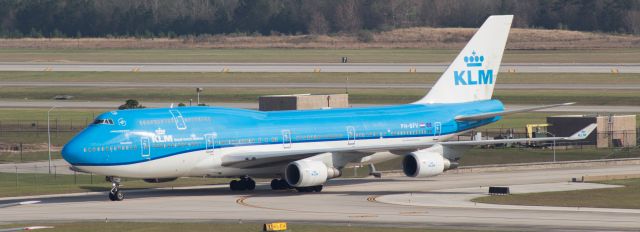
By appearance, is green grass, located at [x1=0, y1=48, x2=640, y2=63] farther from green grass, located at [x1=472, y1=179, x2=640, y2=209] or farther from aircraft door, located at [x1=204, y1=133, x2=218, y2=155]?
aircraft door, located at [x1=204, y1=133, x2=218, y2=155]

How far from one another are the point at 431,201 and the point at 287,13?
148 m

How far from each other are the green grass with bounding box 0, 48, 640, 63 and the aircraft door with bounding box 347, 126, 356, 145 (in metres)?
94.4

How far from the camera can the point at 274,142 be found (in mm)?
54719

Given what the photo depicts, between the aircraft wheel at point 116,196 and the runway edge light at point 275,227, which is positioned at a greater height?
the runway edge light at point 275,227

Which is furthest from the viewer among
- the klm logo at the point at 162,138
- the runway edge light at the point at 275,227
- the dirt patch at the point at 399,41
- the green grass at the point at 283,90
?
the dirt patch at the point at 399,41

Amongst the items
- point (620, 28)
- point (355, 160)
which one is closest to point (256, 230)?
point (355, 160)

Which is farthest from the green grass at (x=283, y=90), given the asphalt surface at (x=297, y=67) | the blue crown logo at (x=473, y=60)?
the blue crown logo at (x=473, y=60)

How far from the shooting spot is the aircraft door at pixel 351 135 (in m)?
56.7

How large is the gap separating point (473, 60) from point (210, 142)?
48.6 ft

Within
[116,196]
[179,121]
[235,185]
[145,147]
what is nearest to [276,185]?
[235,185]

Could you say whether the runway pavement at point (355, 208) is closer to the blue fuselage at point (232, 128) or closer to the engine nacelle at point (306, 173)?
the engine nacelle at point (306, 173)

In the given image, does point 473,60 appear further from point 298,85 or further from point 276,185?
point 298,85

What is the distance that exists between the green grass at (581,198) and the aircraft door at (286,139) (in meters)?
8.92

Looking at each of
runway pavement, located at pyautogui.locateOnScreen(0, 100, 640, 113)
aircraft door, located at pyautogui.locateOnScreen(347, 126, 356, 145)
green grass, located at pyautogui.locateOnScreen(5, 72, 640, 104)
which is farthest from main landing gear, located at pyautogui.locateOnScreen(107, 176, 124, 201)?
green grass, located at pyautogui.locateOnScreen(5, 72, 640, 104)
